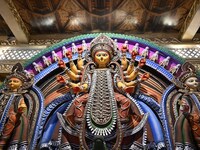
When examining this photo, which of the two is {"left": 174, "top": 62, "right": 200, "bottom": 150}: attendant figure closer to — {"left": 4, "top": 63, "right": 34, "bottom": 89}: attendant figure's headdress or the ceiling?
the ceiling

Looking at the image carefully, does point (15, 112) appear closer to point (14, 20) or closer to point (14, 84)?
point (14, 84)

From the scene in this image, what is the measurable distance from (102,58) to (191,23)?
5.42ft

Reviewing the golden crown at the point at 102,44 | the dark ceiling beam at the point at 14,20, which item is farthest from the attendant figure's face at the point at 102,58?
the dark ceiling beam at the point at 14,20

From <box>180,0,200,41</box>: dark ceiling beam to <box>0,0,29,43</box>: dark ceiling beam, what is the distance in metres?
2.54

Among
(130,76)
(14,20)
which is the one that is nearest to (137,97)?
(130,76)

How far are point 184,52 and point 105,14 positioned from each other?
1346 millimetres

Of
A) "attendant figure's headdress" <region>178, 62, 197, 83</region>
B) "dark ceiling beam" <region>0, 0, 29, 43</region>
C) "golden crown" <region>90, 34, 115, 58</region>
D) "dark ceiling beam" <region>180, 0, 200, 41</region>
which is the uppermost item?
"dark ceiling beam" <region>180, 0, 200, 41</region>

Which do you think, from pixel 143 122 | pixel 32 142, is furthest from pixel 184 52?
pixel 32 142

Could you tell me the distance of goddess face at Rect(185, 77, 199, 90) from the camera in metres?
2.30

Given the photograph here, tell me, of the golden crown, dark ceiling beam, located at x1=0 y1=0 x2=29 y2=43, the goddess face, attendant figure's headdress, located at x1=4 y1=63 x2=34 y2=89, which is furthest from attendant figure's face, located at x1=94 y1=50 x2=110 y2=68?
dark ceiling beam, located at x1=0 y1=0 x2=29 y2=43

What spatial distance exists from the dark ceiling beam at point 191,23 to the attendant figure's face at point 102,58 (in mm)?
1520

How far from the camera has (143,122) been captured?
2.13 metres

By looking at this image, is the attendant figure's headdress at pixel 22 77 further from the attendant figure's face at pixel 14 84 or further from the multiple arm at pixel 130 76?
the multiple arm at pixel 130 76

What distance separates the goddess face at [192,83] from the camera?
2.30 m
